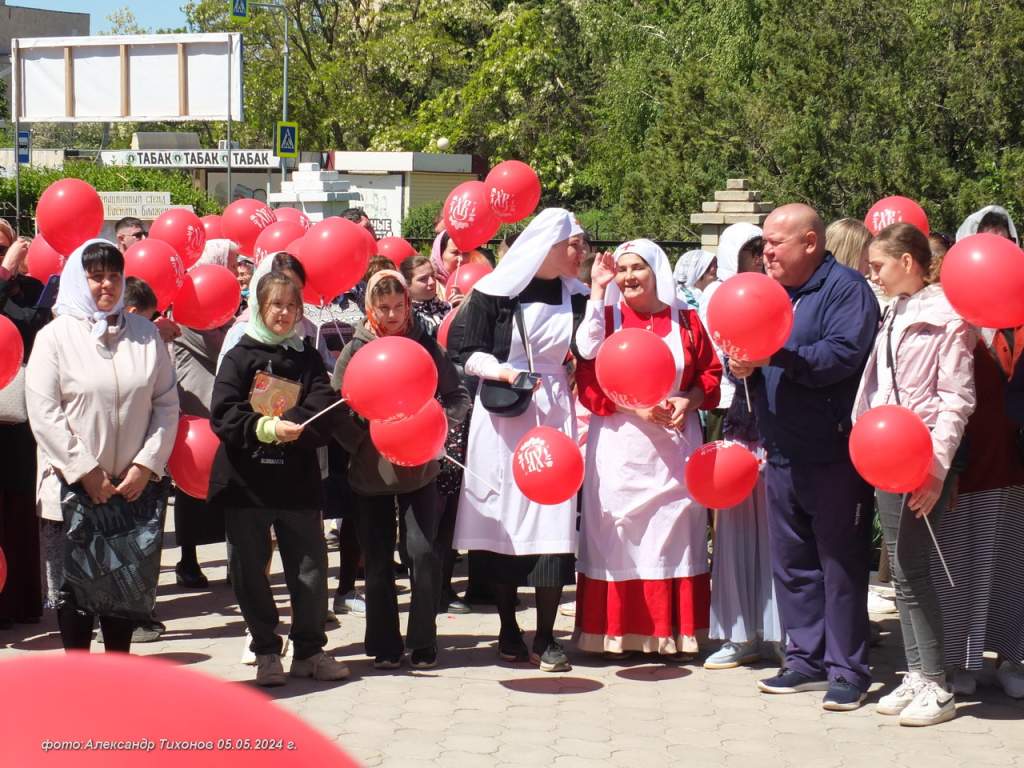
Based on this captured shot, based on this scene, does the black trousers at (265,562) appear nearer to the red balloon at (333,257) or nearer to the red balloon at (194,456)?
the red balloon at (194,456)

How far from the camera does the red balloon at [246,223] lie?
9375 mm

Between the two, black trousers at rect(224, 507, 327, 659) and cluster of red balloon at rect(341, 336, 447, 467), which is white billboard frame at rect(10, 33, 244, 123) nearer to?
black trousers at rect(224, 507, 327, 659)

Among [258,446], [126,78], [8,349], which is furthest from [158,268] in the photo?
[126,78]

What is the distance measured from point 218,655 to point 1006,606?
3.58 m

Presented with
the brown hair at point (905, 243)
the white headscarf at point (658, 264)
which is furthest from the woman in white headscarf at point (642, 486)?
the brown hair at point (905, 243)

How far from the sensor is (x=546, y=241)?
20.6 feet

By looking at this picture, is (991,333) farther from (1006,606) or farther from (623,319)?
(623,319)

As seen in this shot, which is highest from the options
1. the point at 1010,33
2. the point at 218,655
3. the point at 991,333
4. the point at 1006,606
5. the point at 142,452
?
the point at 1010,33

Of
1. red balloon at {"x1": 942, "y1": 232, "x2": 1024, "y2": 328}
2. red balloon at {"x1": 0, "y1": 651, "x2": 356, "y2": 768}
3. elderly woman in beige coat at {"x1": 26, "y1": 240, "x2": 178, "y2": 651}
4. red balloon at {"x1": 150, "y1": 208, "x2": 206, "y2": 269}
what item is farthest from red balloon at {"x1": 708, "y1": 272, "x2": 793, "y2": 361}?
red balloon at {"x1": 0, "y1": 651, "x2": 356, "y2": 768}

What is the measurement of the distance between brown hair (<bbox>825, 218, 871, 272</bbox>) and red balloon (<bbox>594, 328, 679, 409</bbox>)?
1.00 m

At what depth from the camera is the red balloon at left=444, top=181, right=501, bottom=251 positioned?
8.46 meters

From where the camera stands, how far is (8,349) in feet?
19.7

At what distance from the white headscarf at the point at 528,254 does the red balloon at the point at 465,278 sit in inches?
80.1

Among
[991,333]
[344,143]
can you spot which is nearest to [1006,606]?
[991,333]
